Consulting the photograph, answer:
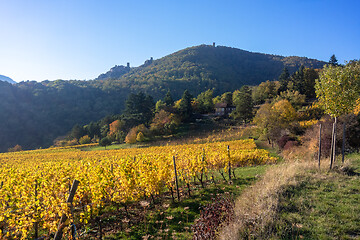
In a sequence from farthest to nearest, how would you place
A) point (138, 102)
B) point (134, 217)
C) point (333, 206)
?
1. point (138, 102)
2. point (134, 217)
3. point (333, 206)

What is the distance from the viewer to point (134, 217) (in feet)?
20.9

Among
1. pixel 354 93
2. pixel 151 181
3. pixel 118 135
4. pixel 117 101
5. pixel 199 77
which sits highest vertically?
pixel 199 77

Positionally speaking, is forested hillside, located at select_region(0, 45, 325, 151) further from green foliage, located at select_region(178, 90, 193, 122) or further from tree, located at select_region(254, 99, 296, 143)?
tree, located at select_region(254, 99, 296, 143)

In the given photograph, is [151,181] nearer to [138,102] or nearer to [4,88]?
[138,102]

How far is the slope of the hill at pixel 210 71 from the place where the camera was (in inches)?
5049

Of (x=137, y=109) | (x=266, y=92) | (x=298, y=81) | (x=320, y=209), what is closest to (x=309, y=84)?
(x=298, y=81)

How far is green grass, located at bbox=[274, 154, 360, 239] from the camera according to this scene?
13.2ft

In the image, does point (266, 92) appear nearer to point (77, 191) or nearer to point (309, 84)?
point (309, 84)

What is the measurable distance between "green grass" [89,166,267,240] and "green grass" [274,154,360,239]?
2.26 metres

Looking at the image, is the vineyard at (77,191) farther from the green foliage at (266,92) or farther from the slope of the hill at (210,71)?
the slope of the hill at (210,71)

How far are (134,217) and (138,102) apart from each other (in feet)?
164

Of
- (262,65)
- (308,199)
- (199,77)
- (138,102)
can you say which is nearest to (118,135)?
(138,102)

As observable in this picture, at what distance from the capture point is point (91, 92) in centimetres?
11162

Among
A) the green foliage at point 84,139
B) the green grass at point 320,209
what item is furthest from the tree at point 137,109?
the green grass at point 320,209
